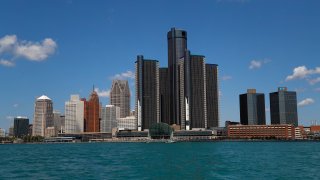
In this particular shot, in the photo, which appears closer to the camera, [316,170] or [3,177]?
[3,177]

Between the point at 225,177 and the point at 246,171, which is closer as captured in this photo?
the point at 225,177

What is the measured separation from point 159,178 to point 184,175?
486 cm

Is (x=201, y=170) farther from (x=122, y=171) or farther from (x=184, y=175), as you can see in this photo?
(x=122, y=171)

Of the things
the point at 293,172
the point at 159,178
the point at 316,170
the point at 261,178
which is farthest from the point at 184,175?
the point at 316,170

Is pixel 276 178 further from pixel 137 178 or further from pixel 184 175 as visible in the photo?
pixel 137 178

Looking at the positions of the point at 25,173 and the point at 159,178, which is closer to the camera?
the point at 159,178

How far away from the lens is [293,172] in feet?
212

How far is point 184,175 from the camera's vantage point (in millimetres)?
61406

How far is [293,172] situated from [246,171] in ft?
22.7

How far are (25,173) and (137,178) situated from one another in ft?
63.2

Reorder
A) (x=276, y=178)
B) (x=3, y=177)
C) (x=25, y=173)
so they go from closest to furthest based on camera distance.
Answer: (x=276, y=178) < (x=3, y=177) < (x=25, y=173)

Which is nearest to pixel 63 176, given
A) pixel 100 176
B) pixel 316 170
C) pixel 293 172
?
pixel 100 176

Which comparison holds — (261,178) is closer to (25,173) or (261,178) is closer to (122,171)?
(122,171)

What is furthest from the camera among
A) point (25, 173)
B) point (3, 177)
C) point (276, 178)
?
point (25, 173)
